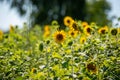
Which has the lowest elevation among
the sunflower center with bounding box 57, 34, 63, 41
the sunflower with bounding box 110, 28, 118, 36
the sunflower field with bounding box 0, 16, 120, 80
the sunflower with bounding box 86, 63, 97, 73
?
the sunflower with bounding box 86, 63, 97, 73

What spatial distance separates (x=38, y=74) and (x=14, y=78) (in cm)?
42

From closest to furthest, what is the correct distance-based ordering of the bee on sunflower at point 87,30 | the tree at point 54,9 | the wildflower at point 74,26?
the wildflower at point 74,26, the bee on sunflower at point 87,30, the tree at point 54,9

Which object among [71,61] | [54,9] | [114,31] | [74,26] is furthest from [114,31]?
[54,9]

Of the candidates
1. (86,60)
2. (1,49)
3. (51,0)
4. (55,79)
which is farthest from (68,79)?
(51,0)

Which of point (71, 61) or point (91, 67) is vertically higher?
point (71, 61)

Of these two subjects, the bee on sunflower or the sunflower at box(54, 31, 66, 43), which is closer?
the sunflower at box(54, 31, 66, 43)

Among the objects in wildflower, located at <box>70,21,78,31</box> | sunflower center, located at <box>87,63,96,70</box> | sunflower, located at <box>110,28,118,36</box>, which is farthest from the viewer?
wildflower, located at <box>70,21,78,31</box>

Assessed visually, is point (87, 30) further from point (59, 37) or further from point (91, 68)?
point (91, 68)

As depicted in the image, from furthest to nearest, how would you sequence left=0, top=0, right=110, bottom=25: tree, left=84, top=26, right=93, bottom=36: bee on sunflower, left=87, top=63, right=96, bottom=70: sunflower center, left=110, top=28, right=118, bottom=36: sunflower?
left=0, top=0, right=110, bottom=25: tree → left=84, top=26, right=93, bottom=36: bee on sunflower → left=110, top=28, right=118, bottom=36: sunflower → left=87, top=63, right=96, bottom=70: sunflower center

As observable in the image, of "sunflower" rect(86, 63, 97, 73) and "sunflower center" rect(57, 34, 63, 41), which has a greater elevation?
"sunflower center" rect(57, 34, 63, 41)

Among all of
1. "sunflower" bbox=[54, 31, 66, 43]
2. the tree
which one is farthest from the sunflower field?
the tree

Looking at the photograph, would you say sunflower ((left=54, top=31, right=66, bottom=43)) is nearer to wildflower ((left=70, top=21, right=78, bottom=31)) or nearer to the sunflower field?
the sunflower field

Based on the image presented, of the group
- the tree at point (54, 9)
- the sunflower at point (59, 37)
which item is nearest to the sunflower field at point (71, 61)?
the sunflower at point (59, 37)

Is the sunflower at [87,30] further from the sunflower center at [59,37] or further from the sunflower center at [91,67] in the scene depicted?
the sunflower center at [91,67]
